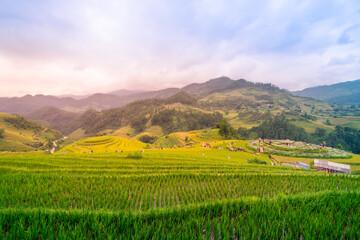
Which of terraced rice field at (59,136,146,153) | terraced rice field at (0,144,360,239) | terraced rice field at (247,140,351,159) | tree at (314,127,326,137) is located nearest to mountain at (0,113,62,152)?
terraced rice field at (59,136,146,153)

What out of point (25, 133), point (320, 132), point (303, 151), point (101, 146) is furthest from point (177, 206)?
point (25, 133)

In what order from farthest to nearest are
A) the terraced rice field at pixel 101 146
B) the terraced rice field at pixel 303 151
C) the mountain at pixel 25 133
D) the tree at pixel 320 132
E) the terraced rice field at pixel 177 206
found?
the mountain at pixel 25 133, the tree at pixel 320 132, the terraced rice field at pixel 101 146, the terraced rice field at pixel 303 151, the terraced rice field at pixel 177 206

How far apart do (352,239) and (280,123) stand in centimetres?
14708

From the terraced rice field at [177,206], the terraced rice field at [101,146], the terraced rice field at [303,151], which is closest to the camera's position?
the terraced rice field at [177,206]

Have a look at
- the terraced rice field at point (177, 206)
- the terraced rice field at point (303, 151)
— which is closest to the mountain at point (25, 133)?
the terraced rice field at point (177, 206)

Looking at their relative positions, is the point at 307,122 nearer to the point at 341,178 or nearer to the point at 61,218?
A: the point at 341,178

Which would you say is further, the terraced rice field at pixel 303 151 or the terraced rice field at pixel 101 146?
the terraced rice field at pixel 101 146

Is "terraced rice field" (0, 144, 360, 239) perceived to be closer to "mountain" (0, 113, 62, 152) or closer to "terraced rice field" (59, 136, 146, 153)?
"terraced rice field" (59, 136, 146, 153)

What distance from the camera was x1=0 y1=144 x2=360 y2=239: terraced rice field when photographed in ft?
8.71

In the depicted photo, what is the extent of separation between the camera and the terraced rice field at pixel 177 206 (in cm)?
265

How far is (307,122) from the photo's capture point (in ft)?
489

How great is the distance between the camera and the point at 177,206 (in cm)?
379

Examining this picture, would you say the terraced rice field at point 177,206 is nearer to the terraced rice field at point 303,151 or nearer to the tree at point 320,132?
the terraced rice field at point 303,151

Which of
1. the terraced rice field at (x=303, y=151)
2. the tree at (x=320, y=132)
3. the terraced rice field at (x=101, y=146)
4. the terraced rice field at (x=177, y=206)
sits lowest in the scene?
the tree at (x=320, y=132)
